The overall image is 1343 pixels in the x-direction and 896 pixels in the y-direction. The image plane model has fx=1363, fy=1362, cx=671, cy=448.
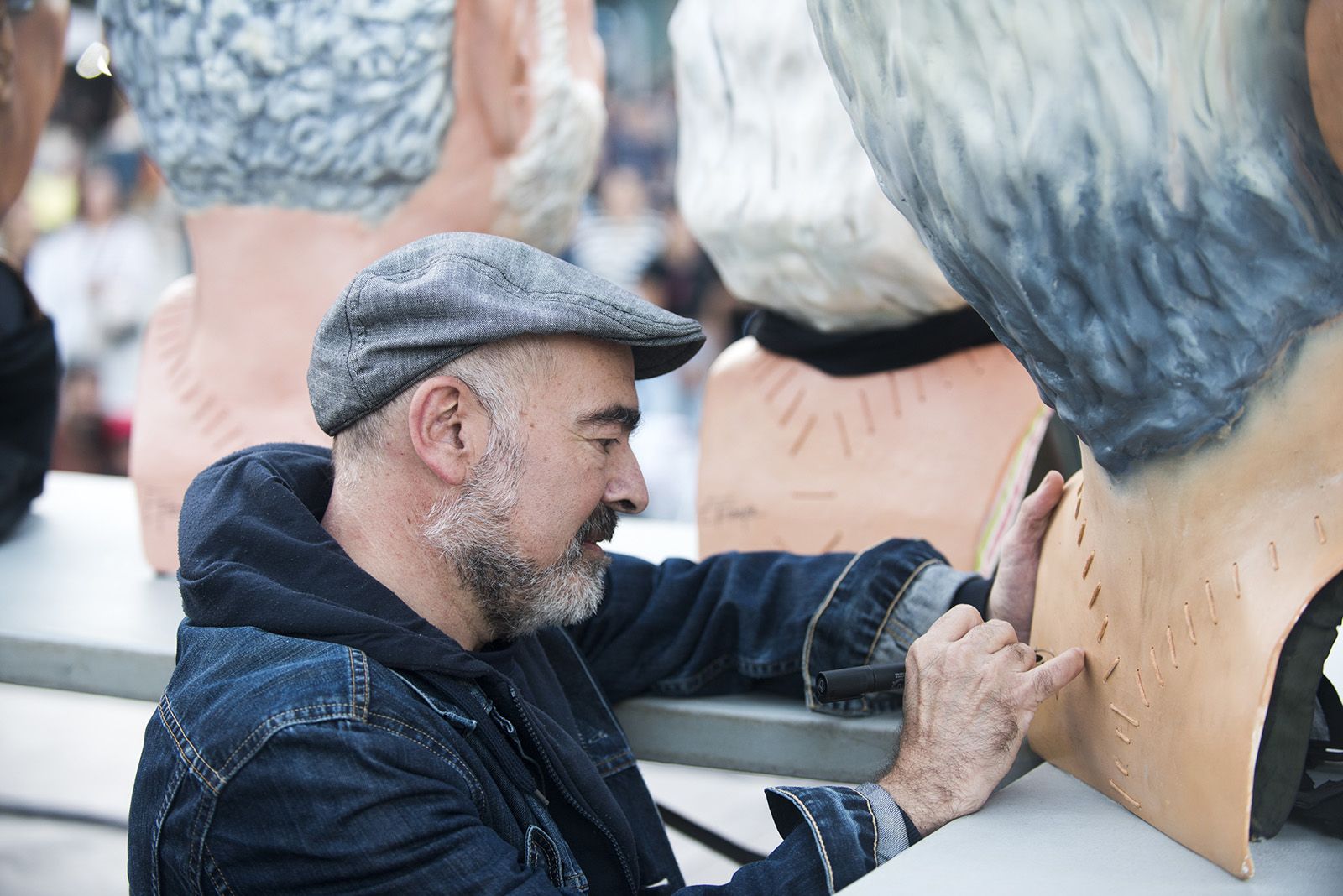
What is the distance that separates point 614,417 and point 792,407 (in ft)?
1.58

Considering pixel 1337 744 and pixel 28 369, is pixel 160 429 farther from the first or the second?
pixel 1337 744

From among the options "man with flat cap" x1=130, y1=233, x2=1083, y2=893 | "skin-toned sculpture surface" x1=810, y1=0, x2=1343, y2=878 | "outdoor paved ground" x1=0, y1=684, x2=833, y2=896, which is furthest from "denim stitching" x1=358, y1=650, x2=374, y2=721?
"outdoor paved ground" x1=0, y1=684, x2=833, y2=896

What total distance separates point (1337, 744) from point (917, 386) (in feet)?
2.04

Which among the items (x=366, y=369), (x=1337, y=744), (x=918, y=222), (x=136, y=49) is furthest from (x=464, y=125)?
(x=1337, y=744)

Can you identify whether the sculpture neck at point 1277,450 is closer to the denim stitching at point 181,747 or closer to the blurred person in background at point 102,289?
the denim stitching at point 181,747

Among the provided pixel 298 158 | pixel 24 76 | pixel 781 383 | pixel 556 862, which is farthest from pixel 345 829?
pixel 24 76

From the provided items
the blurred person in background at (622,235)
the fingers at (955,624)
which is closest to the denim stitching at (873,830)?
the fingers at (955,624)

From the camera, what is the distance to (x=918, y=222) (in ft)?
2.94

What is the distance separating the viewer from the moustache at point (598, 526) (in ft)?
3.63

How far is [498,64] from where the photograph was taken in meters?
1.59

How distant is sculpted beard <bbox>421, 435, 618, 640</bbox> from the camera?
1054mm

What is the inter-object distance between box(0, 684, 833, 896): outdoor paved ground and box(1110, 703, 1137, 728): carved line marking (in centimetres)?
110

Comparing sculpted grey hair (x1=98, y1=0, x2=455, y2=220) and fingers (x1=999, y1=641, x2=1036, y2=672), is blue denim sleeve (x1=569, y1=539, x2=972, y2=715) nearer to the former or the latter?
fingers (x1=999, y1=641, x2=1036, y2=672)

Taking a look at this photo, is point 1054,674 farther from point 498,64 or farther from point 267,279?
point 267,279
